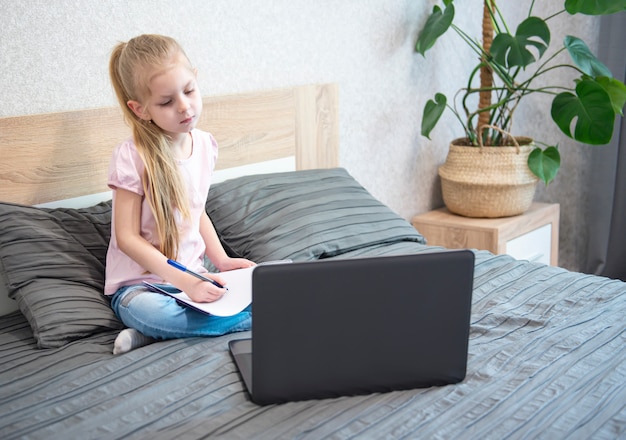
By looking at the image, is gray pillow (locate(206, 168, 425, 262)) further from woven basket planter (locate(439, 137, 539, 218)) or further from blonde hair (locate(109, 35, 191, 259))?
woven basket planter (locate(439, 137, 539, 218))

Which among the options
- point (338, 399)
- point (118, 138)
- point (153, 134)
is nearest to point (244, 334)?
point (338, 399)

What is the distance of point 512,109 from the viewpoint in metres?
2.60

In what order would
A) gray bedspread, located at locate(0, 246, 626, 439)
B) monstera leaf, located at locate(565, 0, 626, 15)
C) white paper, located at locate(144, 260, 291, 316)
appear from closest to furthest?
gray bedspread, located at locate(0, 246, 626, 439) < white paper, located at locate(144, 260, 291, 316) < monstera leaf, located at locate(565, 0, 626, 15)

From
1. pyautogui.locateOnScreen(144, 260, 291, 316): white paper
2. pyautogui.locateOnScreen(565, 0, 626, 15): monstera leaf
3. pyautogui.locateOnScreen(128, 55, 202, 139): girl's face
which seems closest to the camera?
pyautogui.locateOnScreen(144, 260, 291, 316): white paper

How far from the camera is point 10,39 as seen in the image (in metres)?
1.68

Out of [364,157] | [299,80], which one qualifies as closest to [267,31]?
[299,80]

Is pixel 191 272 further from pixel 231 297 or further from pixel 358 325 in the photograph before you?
pixel 358 325

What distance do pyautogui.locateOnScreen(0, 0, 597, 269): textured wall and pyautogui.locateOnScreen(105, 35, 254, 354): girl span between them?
27cm

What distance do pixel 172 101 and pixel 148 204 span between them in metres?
0.22

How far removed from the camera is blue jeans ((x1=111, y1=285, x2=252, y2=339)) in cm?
145

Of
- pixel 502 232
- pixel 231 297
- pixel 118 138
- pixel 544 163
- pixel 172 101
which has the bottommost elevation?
pixel 502 232

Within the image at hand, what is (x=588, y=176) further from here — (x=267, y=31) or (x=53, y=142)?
(x=53, y=142)

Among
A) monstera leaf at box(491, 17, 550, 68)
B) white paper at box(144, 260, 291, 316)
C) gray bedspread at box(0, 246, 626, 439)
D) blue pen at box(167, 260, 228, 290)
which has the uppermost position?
monstera leaf at box(491, 17, 550, 68)

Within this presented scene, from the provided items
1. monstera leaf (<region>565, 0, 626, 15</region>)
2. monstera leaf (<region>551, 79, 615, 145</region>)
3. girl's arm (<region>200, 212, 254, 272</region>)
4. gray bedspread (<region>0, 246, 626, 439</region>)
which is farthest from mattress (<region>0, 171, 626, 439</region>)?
monstera leaf (<region>565, 0, 626, 15</region>)
